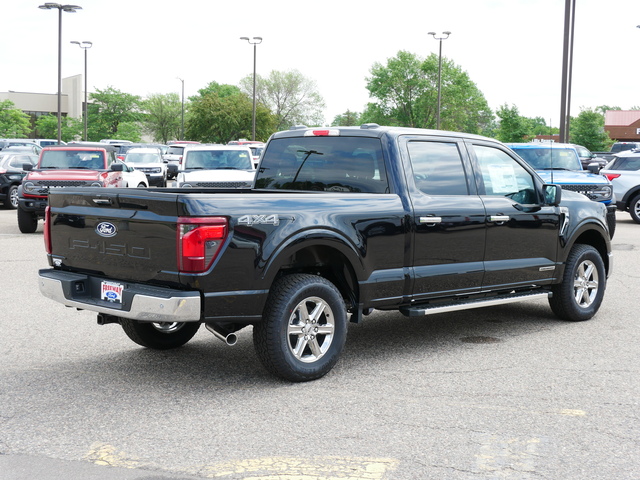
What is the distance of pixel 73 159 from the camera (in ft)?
59.5

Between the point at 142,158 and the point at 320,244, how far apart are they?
2767 cm

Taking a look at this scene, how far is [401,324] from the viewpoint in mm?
8219

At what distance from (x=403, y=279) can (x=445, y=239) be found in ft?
1.88

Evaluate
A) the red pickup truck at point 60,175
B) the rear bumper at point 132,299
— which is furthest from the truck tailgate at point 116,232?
the red pickup truck at point 60,175

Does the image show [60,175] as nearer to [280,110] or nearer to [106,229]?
[106,229]

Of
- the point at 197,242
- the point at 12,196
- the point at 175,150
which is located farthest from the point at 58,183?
the point at 175,150

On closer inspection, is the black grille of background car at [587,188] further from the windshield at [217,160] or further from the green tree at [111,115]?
the green tree at [111,115]

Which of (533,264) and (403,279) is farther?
(533,264)

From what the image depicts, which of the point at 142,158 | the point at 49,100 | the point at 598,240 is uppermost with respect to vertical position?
the point at 49,100

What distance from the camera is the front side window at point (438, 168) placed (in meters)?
6.77

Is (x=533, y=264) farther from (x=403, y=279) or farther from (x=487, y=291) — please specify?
(x=403, y=279)

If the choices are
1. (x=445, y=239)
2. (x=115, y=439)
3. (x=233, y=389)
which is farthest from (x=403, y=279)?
(x=115, y=439)

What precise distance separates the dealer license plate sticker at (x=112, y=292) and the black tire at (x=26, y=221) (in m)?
12.0

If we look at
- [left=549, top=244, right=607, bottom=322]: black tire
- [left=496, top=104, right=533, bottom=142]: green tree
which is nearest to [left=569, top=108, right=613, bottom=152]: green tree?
[left=496, top=104, right=533, bottom=142]: green tree
